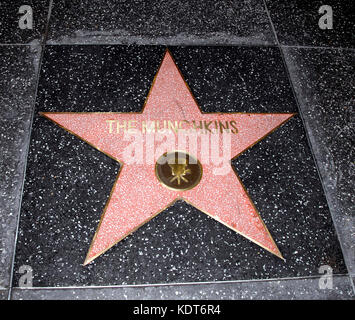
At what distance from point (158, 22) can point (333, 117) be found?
1.06 meters

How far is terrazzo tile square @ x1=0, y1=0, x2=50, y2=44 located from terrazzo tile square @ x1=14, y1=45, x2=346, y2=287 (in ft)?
0.63

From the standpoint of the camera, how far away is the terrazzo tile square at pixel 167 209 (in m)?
1.14

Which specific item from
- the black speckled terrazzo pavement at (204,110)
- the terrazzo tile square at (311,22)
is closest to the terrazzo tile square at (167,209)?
the black speckled terrazzo pavement at (204,110)

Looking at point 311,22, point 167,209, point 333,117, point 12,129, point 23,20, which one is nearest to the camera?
point 167,209

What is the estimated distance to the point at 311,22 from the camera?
1.88 m

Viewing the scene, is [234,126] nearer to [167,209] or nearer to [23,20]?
[167,209]

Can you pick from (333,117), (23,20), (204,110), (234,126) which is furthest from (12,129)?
(333,117)

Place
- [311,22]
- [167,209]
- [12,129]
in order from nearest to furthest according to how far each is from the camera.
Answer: [167,209], [12,129], [311,22]

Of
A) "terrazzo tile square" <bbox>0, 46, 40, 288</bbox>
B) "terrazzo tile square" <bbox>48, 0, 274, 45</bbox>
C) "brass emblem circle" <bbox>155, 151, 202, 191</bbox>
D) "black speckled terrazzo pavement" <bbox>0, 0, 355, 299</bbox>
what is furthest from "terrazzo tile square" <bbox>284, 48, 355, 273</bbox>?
"terrazzo tile square" <bbox>0, 46, 40, 288</bbox>

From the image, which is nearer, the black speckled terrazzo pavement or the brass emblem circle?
the black speckled terrazzo pavement

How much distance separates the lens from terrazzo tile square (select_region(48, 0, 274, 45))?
170 cm

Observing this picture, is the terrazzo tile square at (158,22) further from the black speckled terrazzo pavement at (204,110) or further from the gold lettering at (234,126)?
the gold lettering at (234,126)

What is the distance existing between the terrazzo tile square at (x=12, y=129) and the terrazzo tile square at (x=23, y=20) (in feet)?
0.24

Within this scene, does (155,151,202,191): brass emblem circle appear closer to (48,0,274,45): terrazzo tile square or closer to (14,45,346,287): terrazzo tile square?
(14,45,346,287): terrazzo tile square
